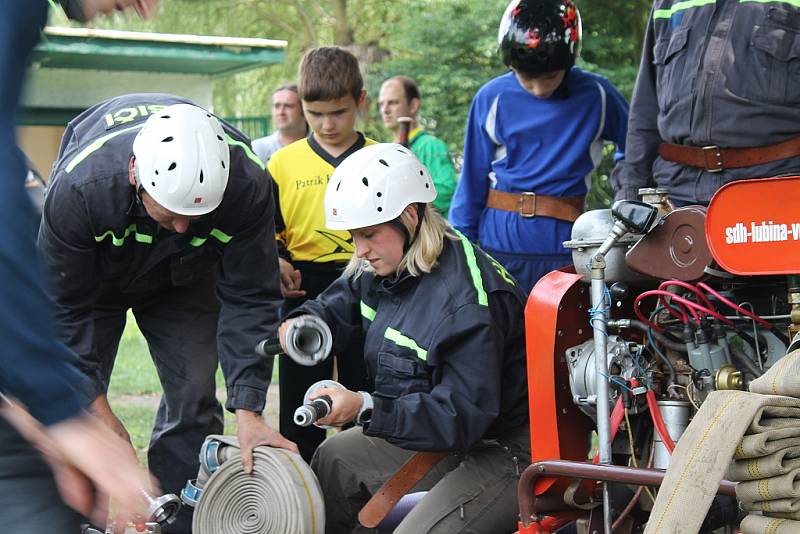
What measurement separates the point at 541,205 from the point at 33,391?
386 centimetres

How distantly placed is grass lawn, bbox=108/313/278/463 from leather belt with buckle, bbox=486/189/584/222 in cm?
277

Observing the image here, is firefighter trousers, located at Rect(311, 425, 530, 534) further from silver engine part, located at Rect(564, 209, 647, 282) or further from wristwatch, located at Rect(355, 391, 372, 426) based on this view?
silver engine part, located at Rect(564, 209, 647, 282)

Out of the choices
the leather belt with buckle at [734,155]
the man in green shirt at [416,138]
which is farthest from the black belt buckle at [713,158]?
the man in green shirt at [416,138]

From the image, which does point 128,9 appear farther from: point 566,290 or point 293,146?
point 293,146

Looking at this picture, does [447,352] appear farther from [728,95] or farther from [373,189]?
[728,95]

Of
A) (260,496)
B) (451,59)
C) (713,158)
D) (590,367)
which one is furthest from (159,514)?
(451,59)

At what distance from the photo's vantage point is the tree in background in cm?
1077

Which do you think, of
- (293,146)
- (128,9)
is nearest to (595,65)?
(293,146)

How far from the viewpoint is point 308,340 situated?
4.21 meters

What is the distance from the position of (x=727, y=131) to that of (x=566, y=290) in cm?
82

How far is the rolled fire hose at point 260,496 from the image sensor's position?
4.02 meters

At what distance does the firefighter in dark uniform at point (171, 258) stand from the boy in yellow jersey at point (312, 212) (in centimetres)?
39

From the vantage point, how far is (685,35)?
4188 mm

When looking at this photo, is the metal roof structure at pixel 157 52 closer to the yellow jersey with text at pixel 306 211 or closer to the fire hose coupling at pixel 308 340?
the yellow jersey with text at pixel 306 211
